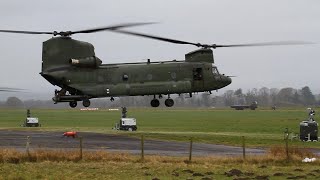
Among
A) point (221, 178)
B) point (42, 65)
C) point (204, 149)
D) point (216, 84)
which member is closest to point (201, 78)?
point (216, 84)

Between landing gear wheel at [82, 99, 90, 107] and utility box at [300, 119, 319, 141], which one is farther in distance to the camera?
utility box at [300, 119, 319, 141]

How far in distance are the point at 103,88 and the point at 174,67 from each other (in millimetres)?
5810

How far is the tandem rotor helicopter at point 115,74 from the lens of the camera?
39656mm

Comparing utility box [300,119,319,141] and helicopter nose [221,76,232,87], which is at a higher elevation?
helicopter nose [221,76,232,87]

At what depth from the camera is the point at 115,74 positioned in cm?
4181

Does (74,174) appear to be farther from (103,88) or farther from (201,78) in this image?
(201,78)

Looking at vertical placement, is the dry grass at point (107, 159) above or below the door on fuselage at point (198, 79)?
below

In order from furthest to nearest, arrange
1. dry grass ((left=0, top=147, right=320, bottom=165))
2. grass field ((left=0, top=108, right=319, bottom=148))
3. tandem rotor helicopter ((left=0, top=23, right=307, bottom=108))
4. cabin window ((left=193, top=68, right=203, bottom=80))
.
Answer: grass field ((left=0, top=108, right=319, bottom=148)), cabin window ((left=193, top=68, right=203, bottom=80)), tandem rotor helicopter ((left=0, top=23, right=307, bottom=108)), dry grass ((left=0, top=147, right=320, bottom=165))

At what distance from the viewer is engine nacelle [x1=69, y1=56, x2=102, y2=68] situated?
1569 inches

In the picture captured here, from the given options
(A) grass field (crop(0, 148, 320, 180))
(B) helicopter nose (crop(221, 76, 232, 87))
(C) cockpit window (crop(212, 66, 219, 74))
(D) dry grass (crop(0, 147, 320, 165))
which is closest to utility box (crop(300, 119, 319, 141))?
(B) helicopter nose (crop(221, 76, 232, 87))

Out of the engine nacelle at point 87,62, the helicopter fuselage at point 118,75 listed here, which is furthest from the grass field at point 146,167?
the engine nacelle at point 87,62

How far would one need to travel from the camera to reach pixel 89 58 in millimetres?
40406

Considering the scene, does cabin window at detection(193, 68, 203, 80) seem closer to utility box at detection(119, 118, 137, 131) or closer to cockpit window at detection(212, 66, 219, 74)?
cockpit window at detection(212, 66, 219, 74)

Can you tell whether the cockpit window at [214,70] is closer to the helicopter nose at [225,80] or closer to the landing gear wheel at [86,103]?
the helicopter nose at [225,80]
